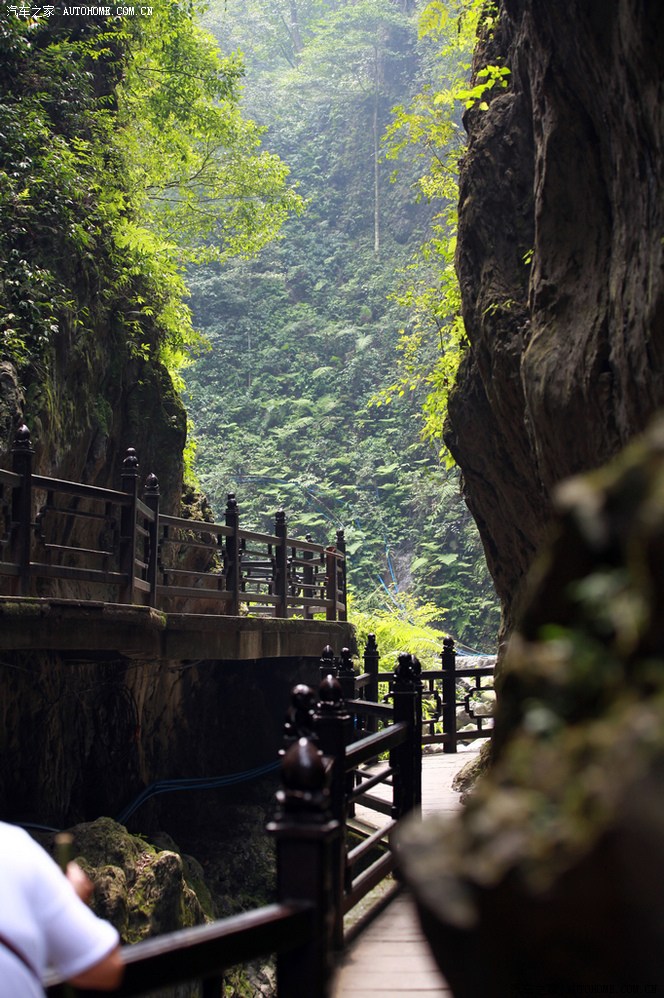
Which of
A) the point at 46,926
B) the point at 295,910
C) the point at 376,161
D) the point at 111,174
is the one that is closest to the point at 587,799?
the point at 46,926

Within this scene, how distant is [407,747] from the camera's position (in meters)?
6.91

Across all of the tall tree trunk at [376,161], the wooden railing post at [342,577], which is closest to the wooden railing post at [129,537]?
the wooden railing post at [342,577]

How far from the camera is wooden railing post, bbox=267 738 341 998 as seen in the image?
2.91 meters

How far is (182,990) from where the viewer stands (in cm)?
851

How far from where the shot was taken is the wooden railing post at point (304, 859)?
9.54ft

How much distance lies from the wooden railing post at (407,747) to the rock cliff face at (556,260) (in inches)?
82.0

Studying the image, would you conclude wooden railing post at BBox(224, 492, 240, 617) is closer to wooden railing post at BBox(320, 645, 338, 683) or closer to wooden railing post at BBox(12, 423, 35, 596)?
wooden railing post at BBox(320, 645, 338, 683)

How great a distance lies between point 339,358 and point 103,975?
40.3 m

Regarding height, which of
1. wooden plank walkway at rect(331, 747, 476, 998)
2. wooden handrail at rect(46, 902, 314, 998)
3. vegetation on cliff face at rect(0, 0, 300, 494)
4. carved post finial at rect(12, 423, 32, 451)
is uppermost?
vegetation on cliff face at rect(0, 0, 300, 494)

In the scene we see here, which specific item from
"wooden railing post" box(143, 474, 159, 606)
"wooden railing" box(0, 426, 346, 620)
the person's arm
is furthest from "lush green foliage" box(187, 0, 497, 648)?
the person's arm

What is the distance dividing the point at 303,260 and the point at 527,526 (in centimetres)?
3639

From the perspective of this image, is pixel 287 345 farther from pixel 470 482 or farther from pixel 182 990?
pixel 182 990

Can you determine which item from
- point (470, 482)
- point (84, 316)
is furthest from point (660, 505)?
point (84, 316)

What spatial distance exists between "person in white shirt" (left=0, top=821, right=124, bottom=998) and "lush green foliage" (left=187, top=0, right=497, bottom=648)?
28250 millimetres
